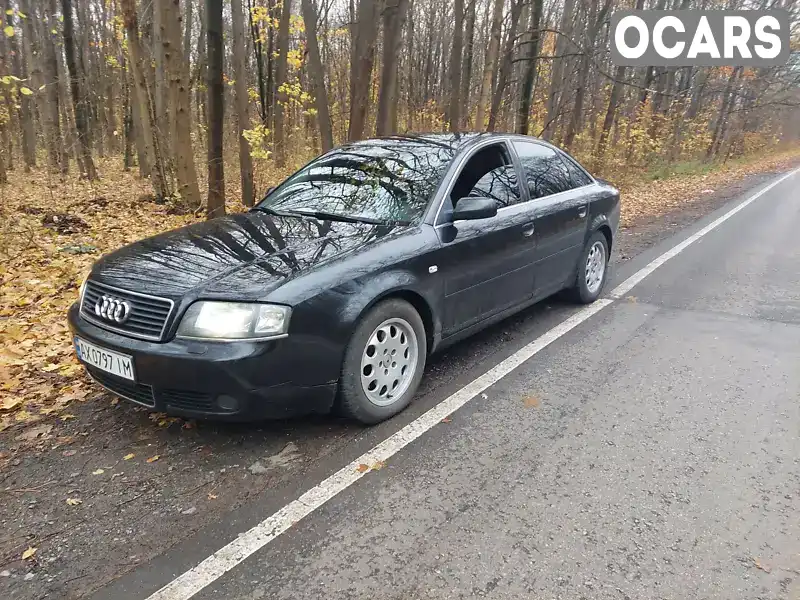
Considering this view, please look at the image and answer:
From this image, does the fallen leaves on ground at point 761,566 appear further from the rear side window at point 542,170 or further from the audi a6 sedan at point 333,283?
the rear side window at point 542,170

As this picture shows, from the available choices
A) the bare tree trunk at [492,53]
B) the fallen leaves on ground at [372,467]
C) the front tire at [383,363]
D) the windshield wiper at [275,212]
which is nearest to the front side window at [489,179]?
the front tire at [383,363]

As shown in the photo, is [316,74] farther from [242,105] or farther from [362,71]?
[362,71]

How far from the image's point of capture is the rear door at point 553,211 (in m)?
4.64

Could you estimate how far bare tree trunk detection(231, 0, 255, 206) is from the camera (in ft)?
36.9

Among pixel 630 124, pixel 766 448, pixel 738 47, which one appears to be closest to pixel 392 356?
pixel 766 448

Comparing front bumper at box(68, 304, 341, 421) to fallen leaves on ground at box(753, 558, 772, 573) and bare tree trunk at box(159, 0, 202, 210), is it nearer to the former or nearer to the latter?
fallen leaves on ground at box(753, 558, 772, 573)

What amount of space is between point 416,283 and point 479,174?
1.23m

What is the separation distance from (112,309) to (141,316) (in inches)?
9.1

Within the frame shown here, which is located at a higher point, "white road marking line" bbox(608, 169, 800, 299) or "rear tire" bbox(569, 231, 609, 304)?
"rear tire" bbox(569, 231, 609, 304)

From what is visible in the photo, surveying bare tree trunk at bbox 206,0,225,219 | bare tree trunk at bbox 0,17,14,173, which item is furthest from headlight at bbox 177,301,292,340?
bare tree trunk at bbox 0,17,14,173

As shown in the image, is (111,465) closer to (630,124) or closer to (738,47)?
(630,124)

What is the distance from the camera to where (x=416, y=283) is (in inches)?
134

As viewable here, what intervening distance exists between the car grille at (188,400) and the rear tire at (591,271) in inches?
148

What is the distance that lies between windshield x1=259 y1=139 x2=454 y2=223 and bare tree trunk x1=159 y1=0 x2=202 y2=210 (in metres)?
5.95
